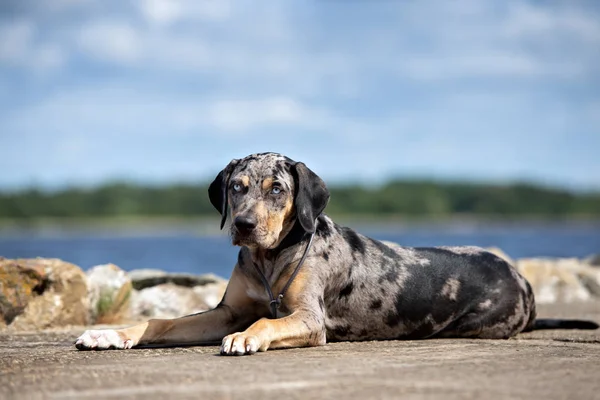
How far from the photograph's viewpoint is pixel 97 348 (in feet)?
28.1

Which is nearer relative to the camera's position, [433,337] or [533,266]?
[433,337]

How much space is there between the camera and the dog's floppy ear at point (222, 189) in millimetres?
9500

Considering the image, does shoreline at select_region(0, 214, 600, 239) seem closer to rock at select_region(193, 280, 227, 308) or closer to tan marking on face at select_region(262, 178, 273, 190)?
rock at select_region(193, 280, 227, 308)

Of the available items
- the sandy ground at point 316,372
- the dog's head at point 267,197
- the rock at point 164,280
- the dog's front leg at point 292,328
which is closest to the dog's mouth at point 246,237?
the dog's head at point 267,197

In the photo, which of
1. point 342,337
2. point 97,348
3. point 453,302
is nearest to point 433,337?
point 453,302

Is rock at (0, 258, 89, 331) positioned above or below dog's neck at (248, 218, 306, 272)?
below

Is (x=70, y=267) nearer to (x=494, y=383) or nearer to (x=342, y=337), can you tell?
(x=342, y=337)

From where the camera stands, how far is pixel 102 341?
8.60m

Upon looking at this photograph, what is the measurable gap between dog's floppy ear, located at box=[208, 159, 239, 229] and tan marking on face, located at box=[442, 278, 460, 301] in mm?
2647

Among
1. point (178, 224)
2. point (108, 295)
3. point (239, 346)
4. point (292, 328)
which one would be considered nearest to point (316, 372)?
point (239, 346)

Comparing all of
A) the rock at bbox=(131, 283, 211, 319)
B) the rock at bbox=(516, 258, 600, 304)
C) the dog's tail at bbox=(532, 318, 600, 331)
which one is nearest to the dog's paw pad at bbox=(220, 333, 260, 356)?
the dog's tail at bbox=(532, 318, 600, 331)

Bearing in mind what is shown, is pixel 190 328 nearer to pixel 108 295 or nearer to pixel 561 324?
pixel 108 295

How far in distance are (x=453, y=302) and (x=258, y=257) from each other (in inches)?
93.5

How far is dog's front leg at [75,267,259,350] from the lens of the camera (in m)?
8.64
